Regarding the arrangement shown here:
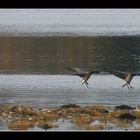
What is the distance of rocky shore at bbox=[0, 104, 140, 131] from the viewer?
401 cm

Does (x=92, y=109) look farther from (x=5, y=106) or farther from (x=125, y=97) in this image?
(x=5, y=106)

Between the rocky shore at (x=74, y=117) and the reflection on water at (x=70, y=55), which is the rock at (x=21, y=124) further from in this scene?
the reflection on water at (x=70, y=55)

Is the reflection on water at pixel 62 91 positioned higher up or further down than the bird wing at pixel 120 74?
further down

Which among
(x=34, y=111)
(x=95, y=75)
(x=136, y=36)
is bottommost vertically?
(x=34, y=111)

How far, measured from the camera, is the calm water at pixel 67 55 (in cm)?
404

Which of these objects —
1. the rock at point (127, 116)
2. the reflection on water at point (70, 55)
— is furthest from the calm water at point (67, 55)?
the rock at point (127, 116)

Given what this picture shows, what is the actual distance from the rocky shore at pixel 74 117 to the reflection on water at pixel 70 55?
1.07 feet

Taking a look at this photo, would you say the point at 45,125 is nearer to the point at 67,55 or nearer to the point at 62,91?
the point at 62,91

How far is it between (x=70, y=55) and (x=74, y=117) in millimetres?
524

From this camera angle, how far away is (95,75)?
4070 millimetres

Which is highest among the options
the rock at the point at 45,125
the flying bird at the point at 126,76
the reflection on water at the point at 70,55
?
the reflection on water at the point at 70,55

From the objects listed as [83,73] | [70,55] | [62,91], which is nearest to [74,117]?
[62,91]

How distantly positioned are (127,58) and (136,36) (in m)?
0.20
